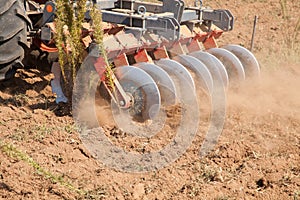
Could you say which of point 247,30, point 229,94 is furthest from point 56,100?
point 247,30

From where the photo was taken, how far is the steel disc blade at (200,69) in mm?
5262

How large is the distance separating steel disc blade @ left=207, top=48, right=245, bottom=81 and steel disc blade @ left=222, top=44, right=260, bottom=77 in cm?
27

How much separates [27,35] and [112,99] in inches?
40.9

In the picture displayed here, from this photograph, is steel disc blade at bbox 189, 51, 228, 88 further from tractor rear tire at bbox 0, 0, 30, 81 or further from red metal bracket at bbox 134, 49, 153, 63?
tractor rear tire at bbox 0, 0, 30, 81

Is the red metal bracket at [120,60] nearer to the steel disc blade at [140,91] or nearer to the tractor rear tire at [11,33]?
the steel disc blade at [140,91]

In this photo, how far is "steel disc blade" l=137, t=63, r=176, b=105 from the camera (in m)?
4.76

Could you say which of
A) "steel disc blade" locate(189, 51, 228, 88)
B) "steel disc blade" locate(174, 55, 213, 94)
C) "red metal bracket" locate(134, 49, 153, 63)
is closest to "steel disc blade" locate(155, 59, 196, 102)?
"red metal bracket" locate(134, 49, 153, 63)

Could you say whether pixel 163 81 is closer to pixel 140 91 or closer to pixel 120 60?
pixel 140 91

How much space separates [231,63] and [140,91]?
1.56 m

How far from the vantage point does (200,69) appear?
17.3 feet

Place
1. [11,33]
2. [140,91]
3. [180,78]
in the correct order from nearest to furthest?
[11,33] → [140,91] → [180,78]

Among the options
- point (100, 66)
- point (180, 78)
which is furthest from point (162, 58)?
point (100, 66)

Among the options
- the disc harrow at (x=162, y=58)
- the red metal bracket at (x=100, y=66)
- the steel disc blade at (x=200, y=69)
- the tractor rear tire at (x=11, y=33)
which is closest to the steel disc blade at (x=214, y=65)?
the disc harrow at (x=162, y=58)

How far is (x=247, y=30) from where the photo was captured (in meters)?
9.75
